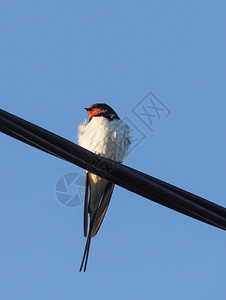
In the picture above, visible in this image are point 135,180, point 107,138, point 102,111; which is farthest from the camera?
point 102,111

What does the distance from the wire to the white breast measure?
1.75 meters

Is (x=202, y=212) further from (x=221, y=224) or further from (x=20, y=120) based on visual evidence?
(x=20, y=120)

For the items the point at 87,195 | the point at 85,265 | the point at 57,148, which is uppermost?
the point at 87,195

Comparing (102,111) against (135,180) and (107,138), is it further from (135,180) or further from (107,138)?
(135,180)

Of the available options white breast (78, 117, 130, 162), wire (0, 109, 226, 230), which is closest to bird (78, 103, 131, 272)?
white breast (78, 117, 130, 162)

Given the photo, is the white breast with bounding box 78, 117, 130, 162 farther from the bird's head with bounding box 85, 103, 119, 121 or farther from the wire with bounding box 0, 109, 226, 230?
the wire with bounding box 0, 109, 226, 230

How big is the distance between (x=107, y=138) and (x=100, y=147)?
0.29ft

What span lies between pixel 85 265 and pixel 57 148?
4.17ft

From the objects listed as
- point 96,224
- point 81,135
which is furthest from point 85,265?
point 81,135

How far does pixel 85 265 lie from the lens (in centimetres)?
304

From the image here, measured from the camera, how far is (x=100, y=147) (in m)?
3.83

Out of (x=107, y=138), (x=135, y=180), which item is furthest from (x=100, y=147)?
(x=135, y=180)

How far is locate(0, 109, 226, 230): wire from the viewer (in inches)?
73.7

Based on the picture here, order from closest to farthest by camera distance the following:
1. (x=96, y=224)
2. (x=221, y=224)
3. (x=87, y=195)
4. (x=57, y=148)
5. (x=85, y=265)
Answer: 1. (x=221, y=224)
2. (x=57, y=148)
3. (x=85, y=265)
4. (x=96, y=224)
5. (x=87, y=195)
